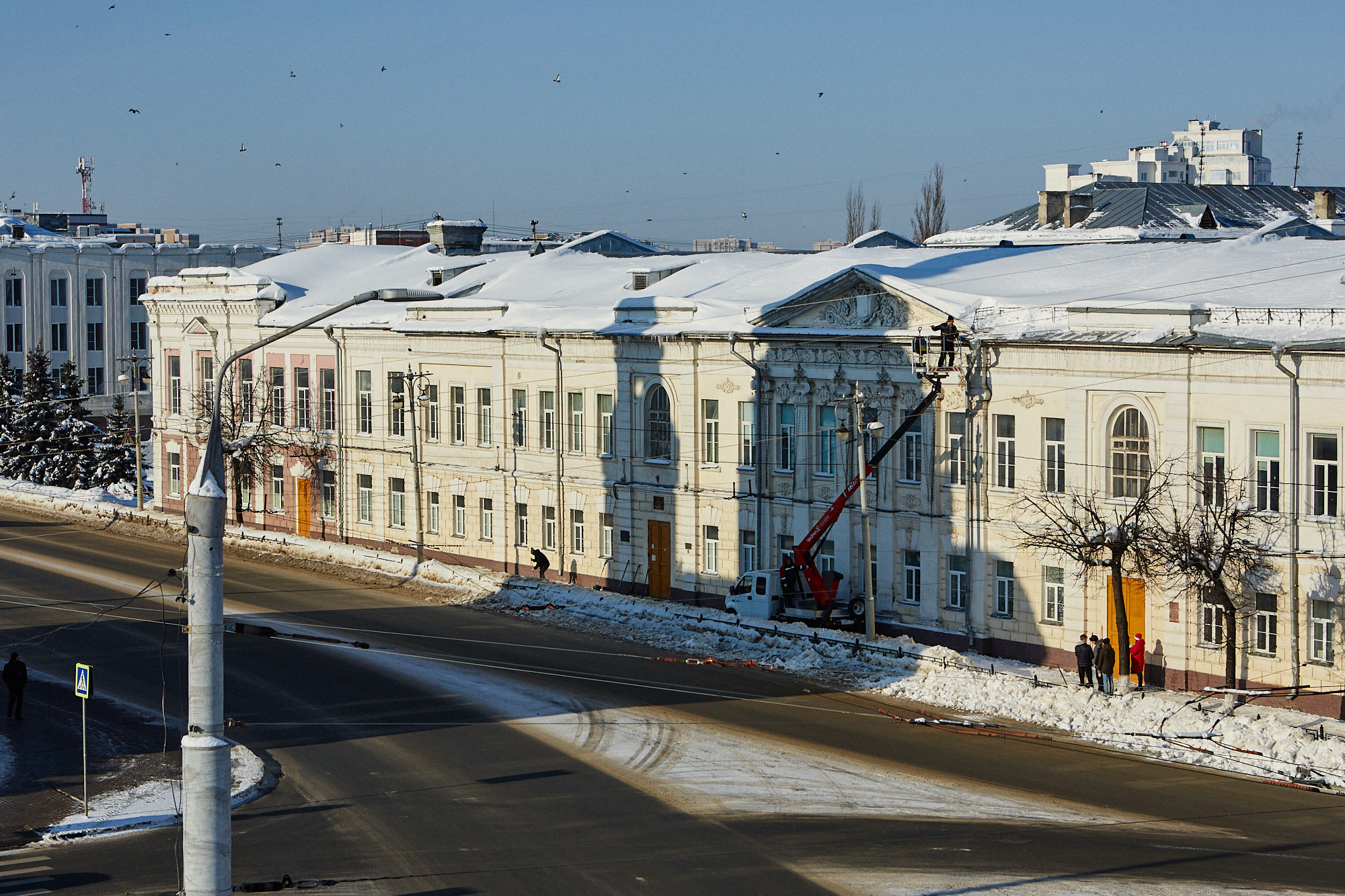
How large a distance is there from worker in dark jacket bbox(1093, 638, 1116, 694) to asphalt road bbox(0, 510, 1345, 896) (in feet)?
12.0

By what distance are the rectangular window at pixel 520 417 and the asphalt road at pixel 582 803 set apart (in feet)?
41.2

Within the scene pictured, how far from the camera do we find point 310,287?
65562 mm

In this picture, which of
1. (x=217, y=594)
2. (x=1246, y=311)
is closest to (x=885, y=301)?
(x=1246, y=311)

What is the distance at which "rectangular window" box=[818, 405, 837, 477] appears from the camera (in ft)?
140

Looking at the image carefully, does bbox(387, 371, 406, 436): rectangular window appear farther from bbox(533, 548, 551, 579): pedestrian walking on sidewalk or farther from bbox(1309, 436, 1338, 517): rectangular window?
bbox(1309, 436, 1338, 517): rectangular window

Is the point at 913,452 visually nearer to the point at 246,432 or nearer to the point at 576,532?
the point at 576,532

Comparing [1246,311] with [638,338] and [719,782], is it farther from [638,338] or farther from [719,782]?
[638,338]

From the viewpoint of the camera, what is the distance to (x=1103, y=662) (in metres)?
33.1

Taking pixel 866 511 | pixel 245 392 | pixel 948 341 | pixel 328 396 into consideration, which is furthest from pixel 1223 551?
pixel 245 392

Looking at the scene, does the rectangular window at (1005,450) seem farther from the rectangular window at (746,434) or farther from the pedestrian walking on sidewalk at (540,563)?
the pedestrian walking on sidewalk at (540,563)

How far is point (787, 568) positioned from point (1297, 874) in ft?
69.7

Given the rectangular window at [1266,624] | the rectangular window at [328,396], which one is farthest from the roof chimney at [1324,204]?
the rectangular window at [328,396]

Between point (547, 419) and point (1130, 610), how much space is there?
71.1ft

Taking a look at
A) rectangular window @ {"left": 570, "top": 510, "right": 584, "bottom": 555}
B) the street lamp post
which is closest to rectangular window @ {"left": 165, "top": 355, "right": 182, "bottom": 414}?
rectangular window @ {"left": 570, "top": 510, "right": 584, "bottom": 555}
